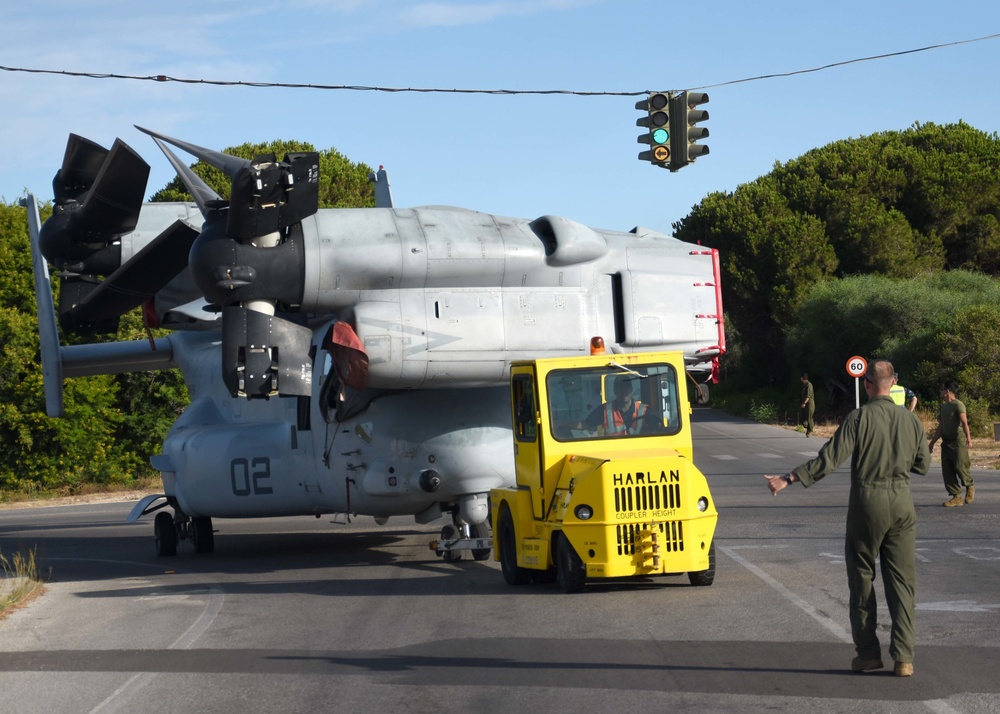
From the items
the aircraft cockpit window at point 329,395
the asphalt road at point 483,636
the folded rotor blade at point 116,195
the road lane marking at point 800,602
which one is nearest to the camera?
the asphalt road at point 483,636

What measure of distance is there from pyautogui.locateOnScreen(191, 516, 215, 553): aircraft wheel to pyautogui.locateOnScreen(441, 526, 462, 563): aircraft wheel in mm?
4242

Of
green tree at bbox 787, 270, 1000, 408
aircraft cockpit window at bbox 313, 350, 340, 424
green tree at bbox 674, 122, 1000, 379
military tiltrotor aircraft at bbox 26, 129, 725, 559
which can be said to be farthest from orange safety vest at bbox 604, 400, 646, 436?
green tree at bbox 674, 122, 1000, 379

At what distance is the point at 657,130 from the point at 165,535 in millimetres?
9016

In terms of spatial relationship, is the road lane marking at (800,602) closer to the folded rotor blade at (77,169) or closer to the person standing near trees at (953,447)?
the person standing near trees at (953,447)

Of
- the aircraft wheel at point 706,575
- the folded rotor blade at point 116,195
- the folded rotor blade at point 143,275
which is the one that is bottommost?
the aircraft wheel at point 706,575

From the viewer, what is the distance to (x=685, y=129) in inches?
686

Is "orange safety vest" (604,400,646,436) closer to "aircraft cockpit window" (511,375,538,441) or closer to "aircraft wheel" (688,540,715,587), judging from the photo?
"aircraft cockpit window" (511,375,538,441)

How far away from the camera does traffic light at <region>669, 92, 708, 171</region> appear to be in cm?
1744

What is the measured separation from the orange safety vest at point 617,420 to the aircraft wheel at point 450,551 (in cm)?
285

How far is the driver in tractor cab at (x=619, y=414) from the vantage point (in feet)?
39.1

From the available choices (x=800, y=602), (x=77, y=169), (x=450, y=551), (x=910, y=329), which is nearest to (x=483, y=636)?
(x=800, y=602)

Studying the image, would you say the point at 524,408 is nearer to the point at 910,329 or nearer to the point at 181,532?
the point at 181,532

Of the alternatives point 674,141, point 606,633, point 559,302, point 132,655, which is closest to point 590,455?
point 559,302

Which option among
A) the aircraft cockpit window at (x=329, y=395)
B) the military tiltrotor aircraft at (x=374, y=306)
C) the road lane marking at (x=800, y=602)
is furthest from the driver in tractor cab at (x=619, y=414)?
the aircraft cockpit window at (x=329, y=395)
